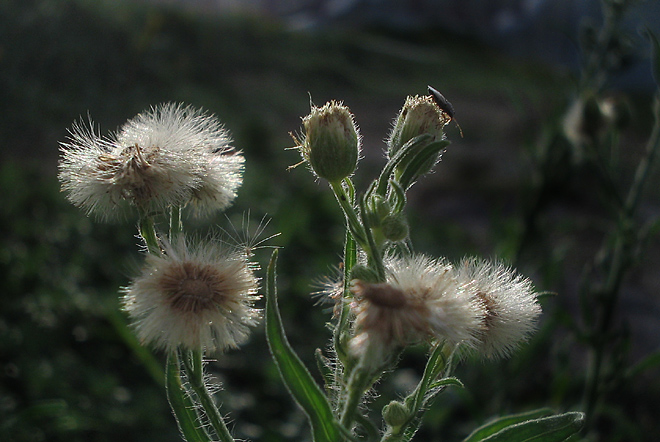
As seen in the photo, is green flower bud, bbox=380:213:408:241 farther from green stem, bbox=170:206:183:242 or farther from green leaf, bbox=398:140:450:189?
green stem, bbox=170:206:183:242

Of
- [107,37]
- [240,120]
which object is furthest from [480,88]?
[107,37]

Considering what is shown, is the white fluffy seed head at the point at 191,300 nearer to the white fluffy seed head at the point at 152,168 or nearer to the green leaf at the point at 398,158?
the white fluffy seed head at the point at 152,168

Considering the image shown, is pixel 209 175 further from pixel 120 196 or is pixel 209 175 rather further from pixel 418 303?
pixel 418 303

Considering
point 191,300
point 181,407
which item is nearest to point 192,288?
point 191,300

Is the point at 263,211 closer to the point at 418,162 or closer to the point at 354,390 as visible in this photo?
the point at 418,162

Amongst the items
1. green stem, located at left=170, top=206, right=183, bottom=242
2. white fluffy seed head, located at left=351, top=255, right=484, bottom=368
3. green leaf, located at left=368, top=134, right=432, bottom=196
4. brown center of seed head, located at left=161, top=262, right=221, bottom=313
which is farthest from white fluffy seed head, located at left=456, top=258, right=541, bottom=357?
green stem, located at left=170, top=206, right=183, bottom=242

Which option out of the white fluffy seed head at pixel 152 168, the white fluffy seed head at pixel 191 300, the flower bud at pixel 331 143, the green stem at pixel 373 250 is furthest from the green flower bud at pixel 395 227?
the white fluffy seed head at pixel 152 168

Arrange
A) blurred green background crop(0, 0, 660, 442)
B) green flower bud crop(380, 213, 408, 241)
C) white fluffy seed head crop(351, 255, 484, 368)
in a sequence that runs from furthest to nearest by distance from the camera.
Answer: blurred green background crop(0, 0, 660, 442)
green flower bud crop(380, 213, 408, 241)
white fluffy seed head crop(351, 255, 484, 368)
